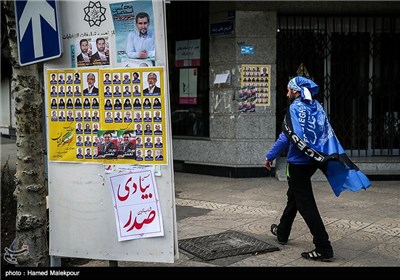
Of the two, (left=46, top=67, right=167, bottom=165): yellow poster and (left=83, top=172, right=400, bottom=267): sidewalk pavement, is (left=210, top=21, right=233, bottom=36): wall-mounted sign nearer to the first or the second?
(left=83, top=172, right=400, bottom=267): sidewalk pavement

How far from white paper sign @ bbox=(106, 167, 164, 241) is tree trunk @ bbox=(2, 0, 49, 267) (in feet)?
3.11

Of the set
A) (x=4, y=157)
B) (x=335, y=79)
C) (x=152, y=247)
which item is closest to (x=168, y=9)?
(x=335, y=79)

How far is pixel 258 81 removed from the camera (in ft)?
34.9

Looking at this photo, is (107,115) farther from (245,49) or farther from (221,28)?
(221,28)

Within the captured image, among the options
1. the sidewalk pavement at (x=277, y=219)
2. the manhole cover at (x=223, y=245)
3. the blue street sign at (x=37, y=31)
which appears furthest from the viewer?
the manhole cover at (x=223, y=245)

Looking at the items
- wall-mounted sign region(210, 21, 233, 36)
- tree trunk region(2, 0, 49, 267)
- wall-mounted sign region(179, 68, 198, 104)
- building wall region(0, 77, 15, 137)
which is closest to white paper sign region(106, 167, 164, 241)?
tree trunk region(2, 0, 49, 267)

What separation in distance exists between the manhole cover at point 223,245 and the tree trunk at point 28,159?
1.73m

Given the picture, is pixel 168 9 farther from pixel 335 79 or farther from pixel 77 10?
pixel 77 10

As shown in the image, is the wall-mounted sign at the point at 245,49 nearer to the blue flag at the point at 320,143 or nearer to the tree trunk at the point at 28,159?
the blue flag at the point at 320,143

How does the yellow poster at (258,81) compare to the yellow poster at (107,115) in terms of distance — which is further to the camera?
the yellow poster at (258,81)

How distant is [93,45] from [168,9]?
296 inches

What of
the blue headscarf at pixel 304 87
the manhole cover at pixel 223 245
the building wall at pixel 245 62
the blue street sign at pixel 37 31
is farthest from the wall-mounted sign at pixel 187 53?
the blue street sign at pixel 37 31

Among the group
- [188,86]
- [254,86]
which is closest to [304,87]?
[254,86]

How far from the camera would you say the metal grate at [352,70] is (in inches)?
434
